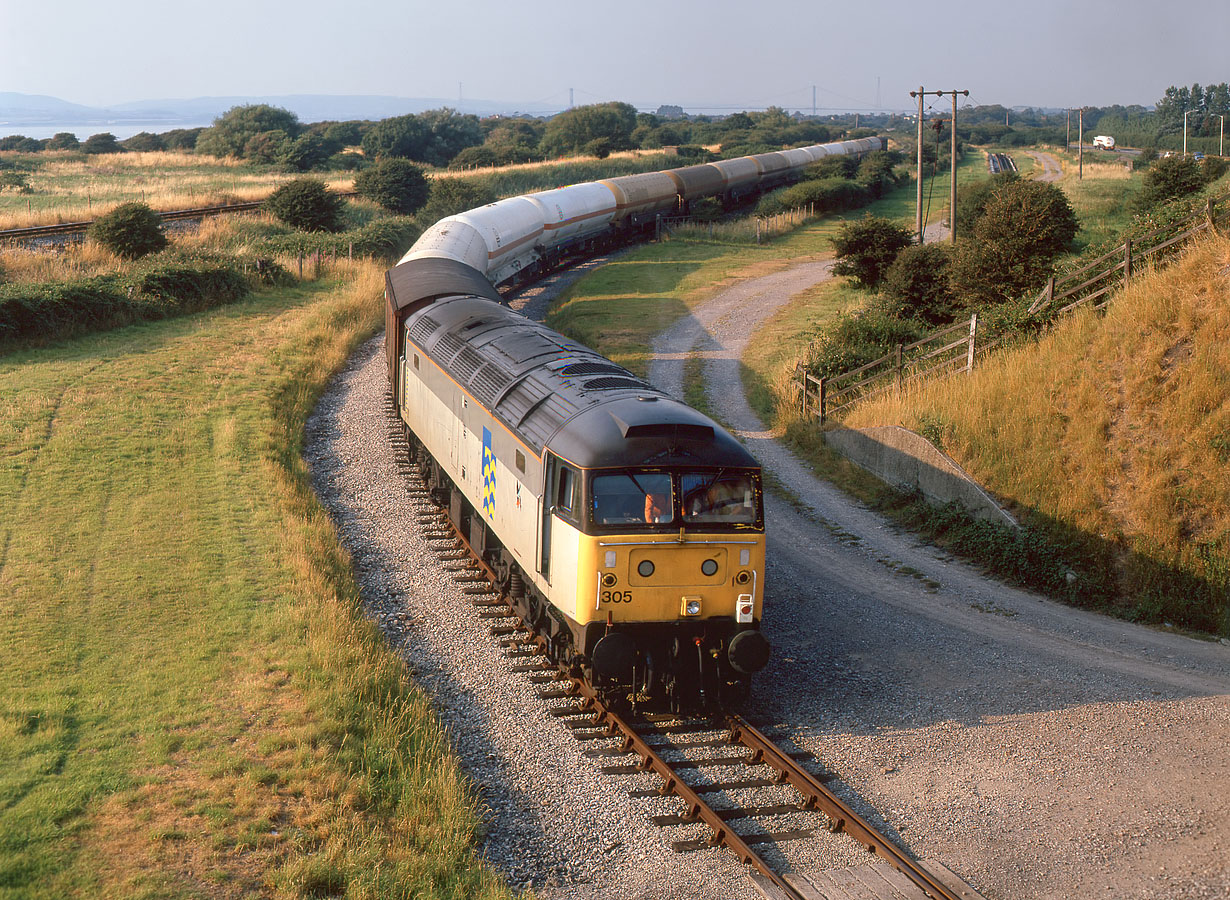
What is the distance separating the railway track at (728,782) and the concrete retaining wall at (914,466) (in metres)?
9.23

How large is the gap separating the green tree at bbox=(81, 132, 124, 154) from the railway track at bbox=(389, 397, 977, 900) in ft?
323

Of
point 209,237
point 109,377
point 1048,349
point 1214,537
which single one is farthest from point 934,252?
point 209,237

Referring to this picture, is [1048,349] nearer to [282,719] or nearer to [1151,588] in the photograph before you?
[1151,588]

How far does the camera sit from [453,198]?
198ft

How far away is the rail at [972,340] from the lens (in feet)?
76.2

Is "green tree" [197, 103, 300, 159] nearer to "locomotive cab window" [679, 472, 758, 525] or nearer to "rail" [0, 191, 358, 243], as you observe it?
"rail" [0, 191, 358, 243]

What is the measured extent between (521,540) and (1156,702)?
28.9ft

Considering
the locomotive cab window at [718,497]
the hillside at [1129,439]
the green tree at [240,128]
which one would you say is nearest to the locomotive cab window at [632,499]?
the locomotive cab window at [718,497]

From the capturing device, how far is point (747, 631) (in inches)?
507

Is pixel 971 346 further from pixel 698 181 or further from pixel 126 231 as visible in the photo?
pixel 698 181

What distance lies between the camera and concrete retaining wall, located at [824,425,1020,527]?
20.3 metres

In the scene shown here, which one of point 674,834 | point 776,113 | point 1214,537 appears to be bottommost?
point 674,834

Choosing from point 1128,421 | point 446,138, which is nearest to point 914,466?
point 1128,421

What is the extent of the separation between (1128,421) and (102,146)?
103m
